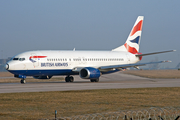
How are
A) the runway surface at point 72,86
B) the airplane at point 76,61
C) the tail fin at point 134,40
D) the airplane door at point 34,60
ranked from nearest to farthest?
the runway surface at point 72,86, the airplane at point 76,61, the airplane door at point 34,60, the tail fin at point 134,40

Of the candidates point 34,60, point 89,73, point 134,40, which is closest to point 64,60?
point 89,73

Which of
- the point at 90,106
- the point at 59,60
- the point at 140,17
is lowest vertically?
the point at 90,106

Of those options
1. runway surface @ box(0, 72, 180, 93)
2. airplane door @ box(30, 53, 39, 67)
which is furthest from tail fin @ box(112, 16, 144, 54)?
airplane door @ box(30, 53, 39, 67)

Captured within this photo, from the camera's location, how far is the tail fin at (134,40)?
51.0 m

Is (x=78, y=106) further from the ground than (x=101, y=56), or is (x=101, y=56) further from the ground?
(x=101, y=56)

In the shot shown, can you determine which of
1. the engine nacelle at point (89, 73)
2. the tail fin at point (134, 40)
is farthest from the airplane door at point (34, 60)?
the tail fin at point (134, 40)

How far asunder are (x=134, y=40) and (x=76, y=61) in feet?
43.3

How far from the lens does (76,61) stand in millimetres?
43031

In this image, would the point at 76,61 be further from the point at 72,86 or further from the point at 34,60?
the point at 72,86

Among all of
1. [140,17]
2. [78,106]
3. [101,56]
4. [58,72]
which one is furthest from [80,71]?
[78,106]

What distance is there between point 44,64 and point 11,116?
25.1 m

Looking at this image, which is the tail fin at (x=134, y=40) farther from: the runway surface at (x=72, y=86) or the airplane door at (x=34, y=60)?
the airplane door at (x=34, y=60)

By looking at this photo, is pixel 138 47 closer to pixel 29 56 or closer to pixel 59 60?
pixel 59 60

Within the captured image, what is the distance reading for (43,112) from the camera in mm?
15523
